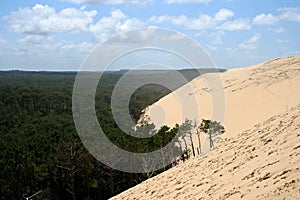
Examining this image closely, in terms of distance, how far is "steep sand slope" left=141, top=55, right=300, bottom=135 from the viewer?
4997 cm

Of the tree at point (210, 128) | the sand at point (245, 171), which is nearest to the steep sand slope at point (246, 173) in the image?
the sand at point (245, 171)

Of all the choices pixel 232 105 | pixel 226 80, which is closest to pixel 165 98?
pixel 226 80

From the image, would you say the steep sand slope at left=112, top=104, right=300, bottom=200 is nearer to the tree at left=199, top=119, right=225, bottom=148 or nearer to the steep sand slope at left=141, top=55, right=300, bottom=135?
the tree at left=199, top=119, right=225, bottom=148

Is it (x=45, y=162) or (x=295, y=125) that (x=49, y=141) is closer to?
(x=45, y=162)

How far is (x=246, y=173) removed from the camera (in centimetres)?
1005

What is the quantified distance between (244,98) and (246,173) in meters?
48.5

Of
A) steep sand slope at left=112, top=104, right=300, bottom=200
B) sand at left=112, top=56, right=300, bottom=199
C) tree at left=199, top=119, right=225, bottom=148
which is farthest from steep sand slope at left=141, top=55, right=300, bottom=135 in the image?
steep sand slope at left=112, top=104, right=300, bottom=200

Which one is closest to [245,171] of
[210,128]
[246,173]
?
[246,173]

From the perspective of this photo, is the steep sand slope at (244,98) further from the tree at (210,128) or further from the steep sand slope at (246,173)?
the steep sand slope at (246,173)

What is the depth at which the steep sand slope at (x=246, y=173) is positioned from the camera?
26.2 ft

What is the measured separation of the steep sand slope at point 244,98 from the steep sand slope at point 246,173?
98.2 feet

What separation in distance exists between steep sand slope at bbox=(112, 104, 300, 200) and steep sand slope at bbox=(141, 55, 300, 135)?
2994 cm

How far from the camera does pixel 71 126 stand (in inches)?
1818

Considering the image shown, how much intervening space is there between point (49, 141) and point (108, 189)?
6.77 m
